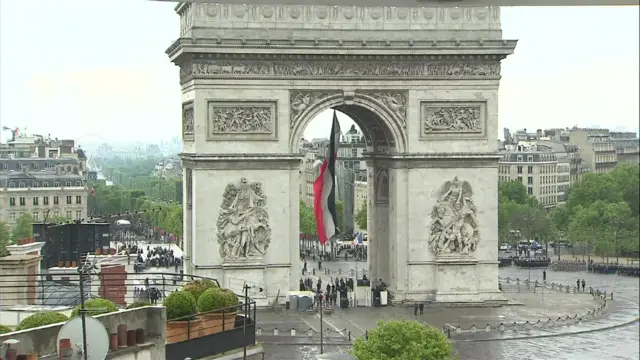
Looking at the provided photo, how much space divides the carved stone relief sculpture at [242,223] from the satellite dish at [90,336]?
104 feet

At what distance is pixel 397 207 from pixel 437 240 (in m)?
1.89

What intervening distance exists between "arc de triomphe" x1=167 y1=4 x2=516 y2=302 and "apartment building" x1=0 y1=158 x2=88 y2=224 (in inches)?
846

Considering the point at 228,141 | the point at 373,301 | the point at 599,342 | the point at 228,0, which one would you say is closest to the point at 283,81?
the point at 228,141

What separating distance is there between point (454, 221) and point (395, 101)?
4.87 metres

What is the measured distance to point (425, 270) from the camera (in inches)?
1746

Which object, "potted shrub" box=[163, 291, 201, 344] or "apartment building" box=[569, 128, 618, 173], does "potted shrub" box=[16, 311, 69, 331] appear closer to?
"potted shrub" box=[163, 291, 201, 344]

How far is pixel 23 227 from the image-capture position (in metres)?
62.2

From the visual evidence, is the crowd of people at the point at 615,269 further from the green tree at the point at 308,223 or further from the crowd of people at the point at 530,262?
the green tree at the point at 308,223

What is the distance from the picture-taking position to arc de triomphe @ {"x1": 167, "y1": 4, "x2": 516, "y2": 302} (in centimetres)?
4262

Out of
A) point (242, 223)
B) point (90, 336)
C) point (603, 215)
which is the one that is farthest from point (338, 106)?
point (603, 215)

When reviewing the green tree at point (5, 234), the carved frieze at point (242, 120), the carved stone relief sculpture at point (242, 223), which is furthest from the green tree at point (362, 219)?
the carved frieze at point (242, 120)

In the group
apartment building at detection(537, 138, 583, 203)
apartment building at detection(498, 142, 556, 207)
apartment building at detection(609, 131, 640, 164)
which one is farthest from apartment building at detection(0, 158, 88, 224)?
apartment building at detection(609, 131, 640, 164)

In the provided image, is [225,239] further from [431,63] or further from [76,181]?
[76,181]

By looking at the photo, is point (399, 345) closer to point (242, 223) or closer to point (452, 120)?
point (242, 223)
